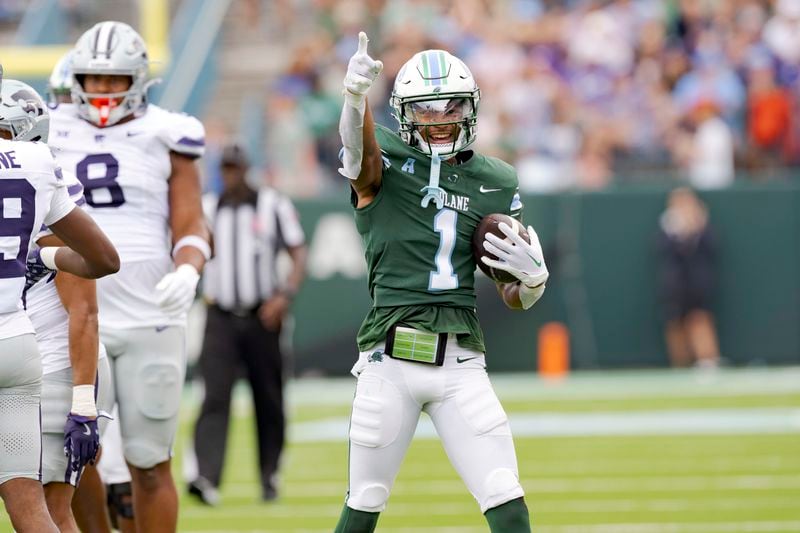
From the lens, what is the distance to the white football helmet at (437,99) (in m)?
5.09

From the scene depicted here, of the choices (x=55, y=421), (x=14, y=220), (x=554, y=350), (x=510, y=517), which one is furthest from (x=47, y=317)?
(x=554, y=350)

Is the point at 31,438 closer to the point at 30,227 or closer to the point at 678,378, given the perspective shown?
the point at 30,227

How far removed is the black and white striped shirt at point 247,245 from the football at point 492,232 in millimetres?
3965

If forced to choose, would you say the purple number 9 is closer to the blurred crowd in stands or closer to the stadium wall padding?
the stadium wall padding

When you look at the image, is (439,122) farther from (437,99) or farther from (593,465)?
(593,465)

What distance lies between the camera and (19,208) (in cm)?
443

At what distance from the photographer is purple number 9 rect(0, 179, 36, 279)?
4402 mm

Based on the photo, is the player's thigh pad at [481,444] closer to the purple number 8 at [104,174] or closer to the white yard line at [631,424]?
the purple number 8 at [104,174]

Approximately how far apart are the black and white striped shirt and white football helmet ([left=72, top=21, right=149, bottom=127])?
313cm

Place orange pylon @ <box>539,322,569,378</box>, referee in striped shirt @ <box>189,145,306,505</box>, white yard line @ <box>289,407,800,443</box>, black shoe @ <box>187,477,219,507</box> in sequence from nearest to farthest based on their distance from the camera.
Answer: black shoe @ <box>187,477,219,507</box> → referee in striped shirt @ <box>189,145,306,505</box> → white yard line @ <box>289,407,800,443</box> → orange pylon @ <box>539,322,569,378</box>

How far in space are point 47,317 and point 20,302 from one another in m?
0.50

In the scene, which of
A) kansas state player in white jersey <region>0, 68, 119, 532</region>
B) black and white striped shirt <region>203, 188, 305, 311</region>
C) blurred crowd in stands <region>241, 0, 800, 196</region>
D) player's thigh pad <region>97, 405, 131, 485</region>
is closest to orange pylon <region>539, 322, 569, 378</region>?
blurred crowd in stands <region>241, 0, 800, 196</region>

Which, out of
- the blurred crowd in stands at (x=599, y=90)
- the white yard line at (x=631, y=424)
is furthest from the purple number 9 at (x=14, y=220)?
the blurred crowd in stands at (x=599, y=90)

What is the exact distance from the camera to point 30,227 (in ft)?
14.6
